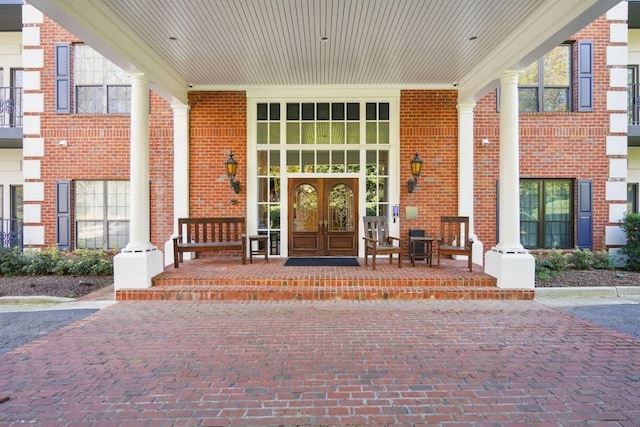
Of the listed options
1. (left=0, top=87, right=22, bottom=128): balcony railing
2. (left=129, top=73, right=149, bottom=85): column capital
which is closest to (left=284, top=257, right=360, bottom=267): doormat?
(left=129, top=73, right=149, bottom=85): column capital

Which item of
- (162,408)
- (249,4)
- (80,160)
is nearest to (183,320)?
(162,408)

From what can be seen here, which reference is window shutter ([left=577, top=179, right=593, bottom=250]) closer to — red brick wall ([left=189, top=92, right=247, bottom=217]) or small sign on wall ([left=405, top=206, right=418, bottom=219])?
small sign on wall ([left=405, top=206, right=418, bottom=219])

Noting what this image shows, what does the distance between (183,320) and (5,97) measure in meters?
9.05

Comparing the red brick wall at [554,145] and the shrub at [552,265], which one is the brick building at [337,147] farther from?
the shrub at [552,265]

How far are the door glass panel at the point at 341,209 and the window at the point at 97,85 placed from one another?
5.25 meters

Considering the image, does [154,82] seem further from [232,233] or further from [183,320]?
[183,320]

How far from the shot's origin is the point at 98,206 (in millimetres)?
8617

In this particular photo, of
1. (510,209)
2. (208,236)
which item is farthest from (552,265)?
(208,236)

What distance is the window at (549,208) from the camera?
849 cm

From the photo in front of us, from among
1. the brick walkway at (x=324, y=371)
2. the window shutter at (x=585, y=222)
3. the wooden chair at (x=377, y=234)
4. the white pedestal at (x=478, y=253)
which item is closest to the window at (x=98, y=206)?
the brick walkway at (x=324, y=371)

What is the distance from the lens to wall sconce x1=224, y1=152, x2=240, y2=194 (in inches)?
310

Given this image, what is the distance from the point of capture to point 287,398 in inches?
108

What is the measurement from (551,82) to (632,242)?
13.2 ft

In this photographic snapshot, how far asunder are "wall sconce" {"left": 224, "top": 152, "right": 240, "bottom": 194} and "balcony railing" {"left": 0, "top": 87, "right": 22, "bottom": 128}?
19.5 ft
